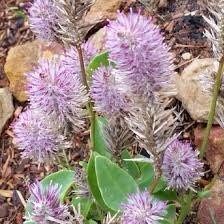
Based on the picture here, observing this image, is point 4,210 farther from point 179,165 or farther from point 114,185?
point 179,165

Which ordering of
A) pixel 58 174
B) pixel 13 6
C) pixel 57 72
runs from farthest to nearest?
1. pixel 13 6
2. pixel 58 174
3. pixel 57 72

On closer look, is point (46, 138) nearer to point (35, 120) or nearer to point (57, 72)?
point (35, 120)

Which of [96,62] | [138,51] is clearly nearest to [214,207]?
[96,62]

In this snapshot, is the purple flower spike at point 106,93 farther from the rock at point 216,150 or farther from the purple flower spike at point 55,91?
the rock at point 216,150

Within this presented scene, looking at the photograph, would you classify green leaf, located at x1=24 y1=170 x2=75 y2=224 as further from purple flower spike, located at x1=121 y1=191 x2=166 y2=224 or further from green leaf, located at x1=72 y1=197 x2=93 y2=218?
purple flower spike, located at x1=121 y1=191 x2=166 y2=224

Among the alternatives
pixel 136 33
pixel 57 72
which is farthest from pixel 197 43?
pixel 136 33

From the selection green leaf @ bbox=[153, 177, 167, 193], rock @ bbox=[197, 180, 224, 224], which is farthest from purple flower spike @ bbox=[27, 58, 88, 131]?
rock @ bbox=[197, 180, 224, 224]

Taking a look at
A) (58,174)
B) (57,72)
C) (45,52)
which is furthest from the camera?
(45,52)
